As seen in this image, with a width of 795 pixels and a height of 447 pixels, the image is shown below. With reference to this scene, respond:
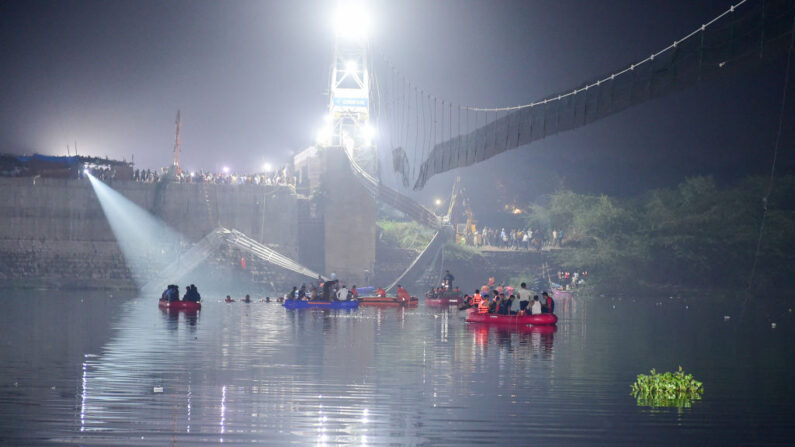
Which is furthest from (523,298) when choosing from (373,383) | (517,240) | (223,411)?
(517,240)

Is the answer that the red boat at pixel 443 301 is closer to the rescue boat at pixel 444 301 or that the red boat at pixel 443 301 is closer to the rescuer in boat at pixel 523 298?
the rescue boat at pixel 444 301

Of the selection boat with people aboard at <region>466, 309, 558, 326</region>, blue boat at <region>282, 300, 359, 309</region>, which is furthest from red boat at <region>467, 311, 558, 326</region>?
blue boat at <region>282, 300, 359, 309</region>

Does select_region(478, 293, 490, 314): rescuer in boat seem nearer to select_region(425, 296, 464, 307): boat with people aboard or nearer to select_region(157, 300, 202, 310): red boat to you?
select_region(425, 296, 464, 307): boat with people aboard

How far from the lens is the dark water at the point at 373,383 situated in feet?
40.6

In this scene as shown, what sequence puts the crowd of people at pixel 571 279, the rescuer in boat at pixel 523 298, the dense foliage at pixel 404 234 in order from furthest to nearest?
the dense foliage at pixel 404 234
the crowd of people at pixel 571 279
the rescuer in boat at pixel 523 298

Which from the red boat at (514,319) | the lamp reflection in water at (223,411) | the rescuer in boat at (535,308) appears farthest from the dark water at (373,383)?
the rescuer in boat at (535,308)

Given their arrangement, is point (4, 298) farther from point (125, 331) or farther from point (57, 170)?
point (125, 331)

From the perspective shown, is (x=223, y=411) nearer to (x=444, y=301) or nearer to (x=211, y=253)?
(x=444, y=301)

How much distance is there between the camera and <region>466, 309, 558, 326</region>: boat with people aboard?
101 feet

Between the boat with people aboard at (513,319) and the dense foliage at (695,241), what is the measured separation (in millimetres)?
27852

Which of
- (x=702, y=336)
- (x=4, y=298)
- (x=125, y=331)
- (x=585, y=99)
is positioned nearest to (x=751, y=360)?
(x=702, y=336)

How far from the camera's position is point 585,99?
1183 inches

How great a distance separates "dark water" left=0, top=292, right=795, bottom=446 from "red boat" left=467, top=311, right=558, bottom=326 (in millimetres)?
844

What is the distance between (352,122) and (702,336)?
4287cm
